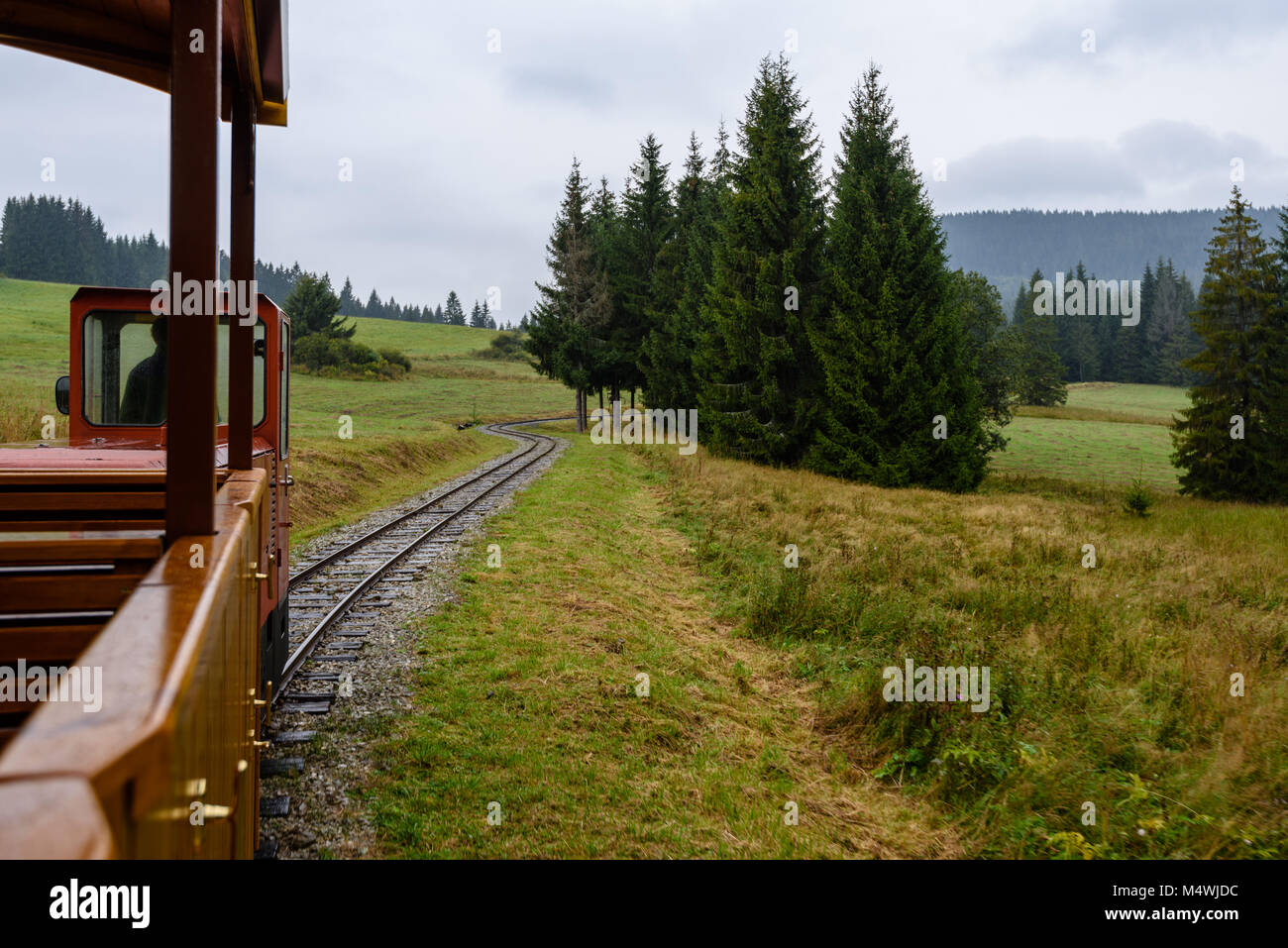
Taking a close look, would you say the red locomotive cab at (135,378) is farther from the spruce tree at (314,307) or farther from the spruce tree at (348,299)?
the spruce tree at (348,299)

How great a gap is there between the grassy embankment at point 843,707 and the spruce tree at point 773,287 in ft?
49.6

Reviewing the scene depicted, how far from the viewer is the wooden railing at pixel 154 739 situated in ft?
3.20

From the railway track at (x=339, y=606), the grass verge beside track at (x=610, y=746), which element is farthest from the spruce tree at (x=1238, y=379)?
the grass verge beside track at (x=610, y=746)

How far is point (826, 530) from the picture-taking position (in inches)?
575

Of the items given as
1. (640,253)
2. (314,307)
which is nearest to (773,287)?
(640,253)

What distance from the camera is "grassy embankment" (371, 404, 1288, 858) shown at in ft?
16.6

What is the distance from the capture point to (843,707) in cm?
708

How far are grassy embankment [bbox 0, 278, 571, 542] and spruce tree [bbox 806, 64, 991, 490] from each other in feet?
44.4

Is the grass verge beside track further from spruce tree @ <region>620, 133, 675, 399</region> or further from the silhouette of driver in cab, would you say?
spruce tree @ <region>620, 133, 675, 399</region>

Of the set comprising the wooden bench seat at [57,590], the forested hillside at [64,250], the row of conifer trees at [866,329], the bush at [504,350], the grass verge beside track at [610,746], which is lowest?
the grass verge beside track at [610,746]

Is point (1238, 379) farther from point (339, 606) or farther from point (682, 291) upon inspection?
point (339, 606)
